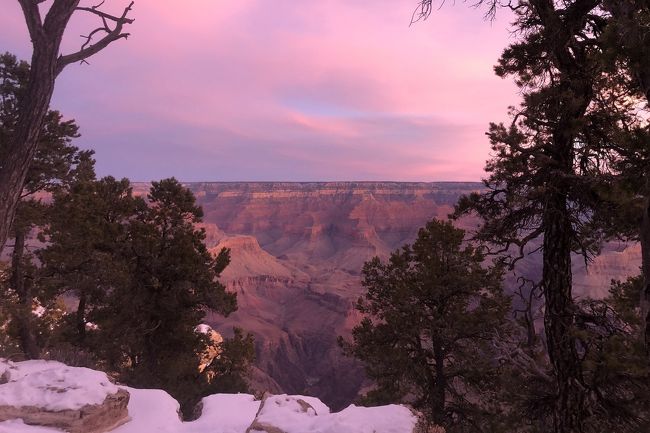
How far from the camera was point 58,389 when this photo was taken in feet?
24.3

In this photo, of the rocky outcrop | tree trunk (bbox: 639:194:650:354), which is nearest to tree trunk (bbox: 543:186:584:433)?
tree trunk (bbox: 639:194:650:354)

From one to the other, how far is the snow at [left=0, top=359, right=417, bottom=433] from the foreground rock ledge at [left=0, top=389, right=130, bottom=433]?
10 cm

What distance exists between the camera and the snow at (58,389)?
706cm

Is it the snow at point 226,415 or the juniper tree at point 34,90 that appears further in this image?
the snow at point 226,415

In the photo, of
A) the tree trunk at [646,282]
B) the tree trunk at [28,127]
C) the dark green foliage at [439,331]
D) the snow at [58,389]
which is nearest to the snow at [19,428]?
the snow at [58,389]

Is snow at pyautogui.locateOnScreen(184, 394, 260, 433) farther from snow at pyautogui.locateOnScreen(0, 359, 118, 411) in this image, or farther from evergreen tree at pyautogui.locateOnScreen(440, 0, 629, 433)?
evergreen tree at pyautogui.locateOnScreen(440, 0, 629, 433)

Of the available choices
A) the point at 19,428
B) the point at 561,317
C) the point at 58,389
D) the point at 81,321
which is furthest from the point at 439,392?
the point at 81,321

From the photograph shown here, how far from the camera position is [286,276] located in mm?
98438

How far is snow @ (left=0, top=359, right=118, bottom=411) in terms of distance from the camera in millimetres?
7059

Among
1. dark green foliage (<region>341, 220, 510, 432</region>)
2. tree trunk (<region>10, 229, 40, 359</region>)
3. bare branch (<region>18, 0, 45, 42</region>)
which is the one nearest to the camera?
bare branch (<region>18, 0, 45, 42</region>)

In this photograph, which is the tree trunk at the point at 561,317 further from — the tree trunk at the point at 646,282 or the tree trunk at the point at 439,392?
the tree trunk at the point at 439,392

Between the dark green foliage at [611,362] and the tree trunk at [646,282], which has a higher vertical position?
the tree trunk at [646,282]

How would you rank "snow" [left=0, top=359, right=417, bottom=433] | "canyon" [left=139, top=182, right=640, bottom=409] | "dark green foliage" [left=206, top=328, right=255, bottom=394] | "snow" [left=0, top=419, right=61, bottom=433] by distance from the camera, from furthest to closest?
"canyon" [left=139, top=182, right=640, bottom=409], "dark green foliage" [left=206, top=328, right=255, bottom=394], "snow" [left=0, top=359, right=417, bottom=433], "snow" [left=0, top=419, right=61, bottom=433]

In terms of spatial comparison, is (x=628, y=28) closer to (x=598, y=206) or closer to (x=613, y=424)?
(x=598, y=206)
